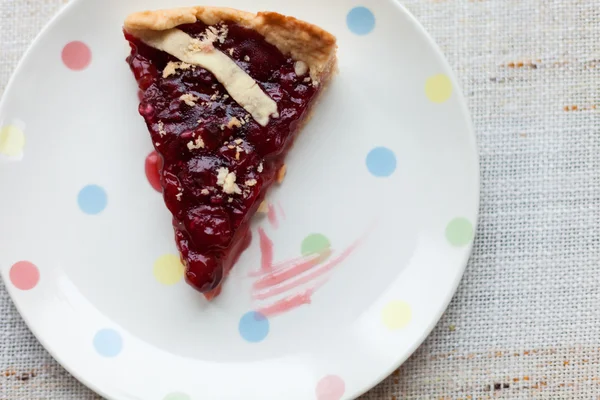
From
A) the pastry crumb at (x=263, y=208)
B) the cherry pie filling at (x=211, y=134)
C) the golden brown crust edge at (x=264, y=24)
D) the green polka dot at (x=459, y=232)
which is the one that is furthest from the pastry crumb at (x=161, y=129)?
the green polka dot at (x=459, y=232)

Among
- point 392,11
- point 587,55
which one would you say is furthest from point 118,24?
point 587,55

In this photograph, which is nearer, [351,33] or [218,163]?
[218,163]

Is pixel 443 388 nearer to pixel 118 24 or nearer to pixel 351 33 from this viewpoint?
pixel 351 33

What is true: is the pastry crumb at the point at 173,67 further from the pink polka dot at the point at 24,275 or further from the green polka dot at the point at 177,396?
the green polka dot at the point at 177,396

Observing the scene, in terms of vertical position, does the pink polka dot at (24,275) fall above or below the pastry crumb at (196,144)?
below

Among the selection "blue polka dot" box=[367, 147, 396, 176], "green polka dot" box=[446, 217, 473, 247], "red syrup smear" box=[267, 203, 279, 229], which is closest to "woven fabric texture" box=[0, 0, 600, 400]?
"green polka dot" box=[446, 217, 473, 247]

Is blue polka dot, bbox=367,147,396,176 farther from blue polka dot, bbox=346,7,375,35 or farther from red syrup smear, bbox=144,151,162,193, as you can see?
red syrup smear, bbox=144,151,162,193

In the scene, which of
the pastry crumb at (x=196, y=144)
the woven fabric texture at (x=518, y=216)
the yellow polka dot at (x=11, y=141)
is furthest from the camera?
the woven fabric texture at (x=518, y=216)
